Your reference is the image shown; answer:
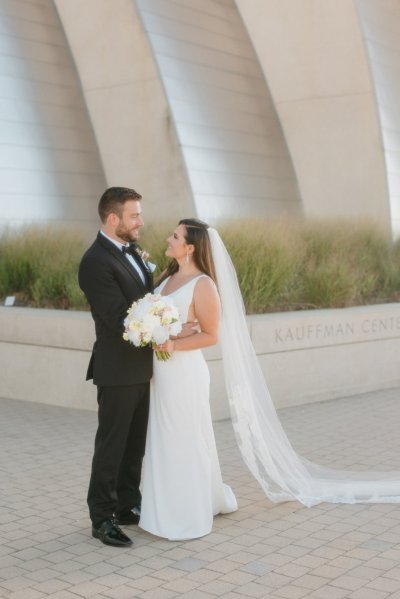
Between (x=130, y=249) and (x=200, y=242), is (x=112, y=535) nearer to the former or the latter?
(x=130, y=249)

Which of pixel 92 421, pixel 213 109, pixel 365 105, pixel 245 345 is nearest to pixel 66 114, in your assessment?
pixel 213 109

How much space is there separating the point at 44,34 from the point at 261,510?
14.1 metres

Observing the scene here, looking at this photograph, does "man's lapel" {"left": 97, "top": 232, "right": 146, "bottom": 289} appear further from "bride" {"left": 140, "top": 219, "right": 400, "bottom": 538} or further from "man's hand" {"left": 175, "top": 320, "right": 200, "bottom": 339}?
"man's hand" {"left": 175, "top": 320, "right": 200, "bottom": 339}

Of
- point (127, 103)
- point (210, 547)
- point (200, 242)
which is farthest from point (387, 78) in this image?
point (210, 547)

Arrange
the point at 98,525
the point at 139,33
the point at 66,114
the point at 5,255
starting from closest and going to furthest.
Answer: the point at 98,525 < the point at 5,255 < the point at 139,33 < the point at 66,114

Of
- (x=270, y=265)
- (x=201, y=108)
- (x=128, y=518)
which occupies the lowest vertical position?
(x=128, y=518)

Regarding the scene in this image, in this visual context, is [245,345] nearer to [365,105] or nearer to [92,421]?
[92,421]

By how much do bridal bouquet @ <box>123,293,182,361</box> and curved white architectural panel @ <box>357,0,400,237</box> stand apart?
12232 millimetres

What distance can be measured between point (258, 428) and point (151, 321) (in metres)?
1.47

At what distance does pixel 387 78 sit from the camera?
1770 centimetres

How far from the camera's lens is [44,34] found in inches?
706

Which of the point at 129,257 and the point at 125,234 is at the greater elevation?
the point at 125,234

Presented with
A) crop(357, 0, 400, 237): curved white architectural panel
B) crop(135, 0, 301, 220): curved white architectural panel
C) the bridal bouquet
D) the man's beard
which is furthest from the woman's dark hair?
crop(357, 0, 400, 237): curved white architectural panel

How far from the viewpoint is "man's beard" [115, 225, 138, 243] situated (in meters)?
5.42
